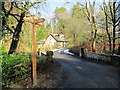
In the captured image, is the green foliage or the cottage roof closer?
the green foliage

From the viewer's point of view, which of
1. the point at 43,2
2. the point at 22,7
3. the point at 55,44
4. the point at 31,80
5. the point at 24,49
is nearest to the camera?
the point at 31,80

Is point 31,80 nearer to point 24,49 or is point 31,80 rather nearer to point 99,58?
point 99,58

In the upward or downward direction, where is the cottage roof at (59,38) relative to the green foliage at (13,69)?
upward

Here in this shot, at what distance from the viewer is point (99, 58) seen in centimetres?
2311

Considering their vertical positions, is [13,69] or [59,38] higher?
[59,38]

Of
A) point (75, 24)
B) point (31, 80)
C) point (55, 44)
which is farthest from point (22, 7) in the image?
point (55, 44)

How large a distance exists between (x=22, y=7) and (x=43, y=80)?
555 cm

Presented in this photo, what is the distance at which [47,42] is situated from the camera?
76.8 m

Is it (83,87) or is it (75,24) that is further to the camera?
(75,24)

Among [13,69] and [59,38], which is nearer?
[13,69]

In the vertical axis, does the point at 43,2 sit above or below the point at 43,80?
above

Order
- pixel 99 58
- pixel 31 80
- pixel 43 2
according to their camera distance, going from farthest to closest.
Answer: pixel 99 58, pixel 43 2, pixel 31 80

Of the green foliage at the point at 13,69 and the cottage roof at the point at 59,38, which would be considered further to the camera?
the cottage roof at the point at 59,38

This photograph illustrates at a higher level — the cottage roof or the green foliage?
the cottage roof
